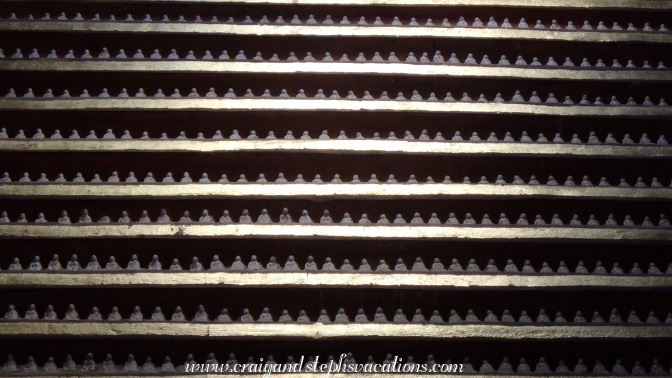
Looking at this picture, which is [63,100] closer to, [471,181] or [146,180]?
[146,180]

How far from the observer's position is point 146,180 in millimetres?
4191

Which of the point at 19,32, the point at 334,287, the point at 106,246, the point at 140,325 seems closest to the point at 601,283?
the point at 334,287

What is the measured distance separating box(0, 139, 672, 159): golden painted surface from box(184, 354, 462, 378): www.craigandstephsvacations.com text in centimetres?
132

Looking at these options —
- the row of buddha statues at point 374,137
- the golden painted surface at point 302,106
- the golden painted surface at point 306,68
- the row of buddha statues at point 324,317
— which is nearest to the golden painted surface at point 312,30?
the golden painted surface at point 306,68

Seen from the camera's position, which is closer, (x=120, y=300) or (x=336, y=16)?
(x=120, y=300)

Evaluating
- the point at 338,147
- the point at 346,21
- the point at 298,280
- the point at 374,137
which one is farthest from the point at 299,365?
the point at 346,21

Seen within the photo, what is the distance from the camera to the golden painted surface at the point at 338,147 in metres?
4.16

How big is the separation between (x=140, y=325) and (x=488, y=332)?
2.11 m

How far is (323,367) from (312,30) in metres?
2.26

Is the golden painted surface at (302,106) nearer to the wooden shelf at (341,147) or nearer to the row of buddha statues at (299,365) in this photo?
the wooden shelf at (341,147)

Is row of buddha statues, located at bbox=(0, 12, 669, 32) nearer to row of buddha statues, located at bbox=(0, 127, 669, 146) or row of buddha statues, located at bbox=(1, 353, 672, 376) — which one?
row of buddha statues, located at bbox=(0, 127, 669, 146)

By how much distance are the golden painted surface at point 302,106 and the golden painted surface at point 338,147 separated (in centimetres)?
23

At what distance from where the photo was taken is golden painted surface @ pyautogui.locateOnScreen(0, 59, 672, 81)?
4.36 m

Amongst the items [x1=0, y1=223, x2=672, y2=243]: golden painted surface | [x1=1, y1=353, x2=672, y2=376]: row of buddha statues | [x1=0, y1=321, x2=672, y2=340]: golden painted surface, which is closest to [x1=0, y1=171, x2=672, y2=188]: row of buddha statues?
[x1=0, y1=223, x2=672, y2=243]: golden painted surface
